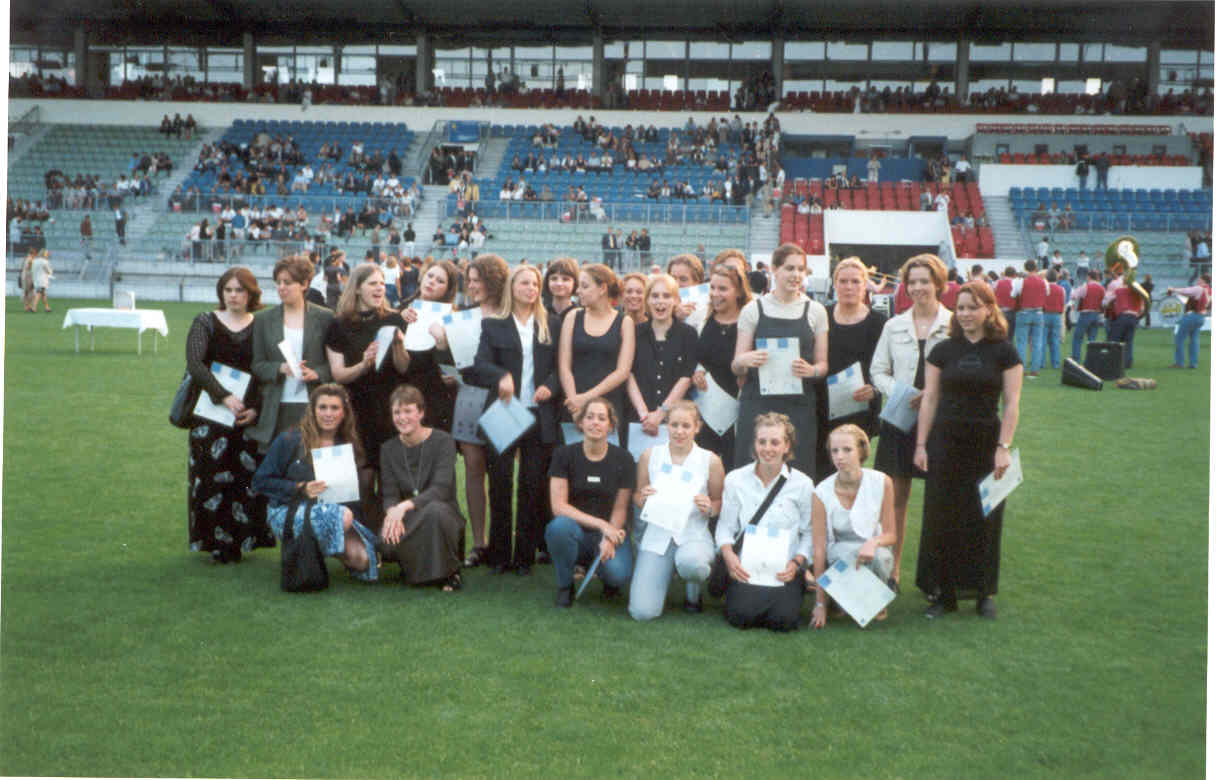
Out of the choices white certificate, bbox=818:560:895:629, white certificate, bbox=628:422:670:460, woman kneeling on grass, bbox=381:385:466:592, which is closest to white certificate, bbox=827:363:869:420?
white certificate, bbox=628:422:670:460

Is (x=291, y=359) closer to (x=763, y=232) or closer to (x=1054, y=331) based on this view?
(x=1054, y=331)

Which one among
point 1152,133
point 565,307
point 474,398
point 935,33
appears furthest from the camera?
point 935,33

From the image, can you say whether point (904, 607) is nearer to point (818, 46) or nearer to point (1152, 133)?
point (1152, 133)

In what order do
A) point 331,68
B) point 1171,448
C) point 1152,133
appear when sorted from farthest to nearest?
1. point 331,68
2. point 1152,133
3. point 1171,448

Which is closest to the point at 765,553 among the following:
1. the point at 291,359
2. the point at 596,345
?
the point at 596,345

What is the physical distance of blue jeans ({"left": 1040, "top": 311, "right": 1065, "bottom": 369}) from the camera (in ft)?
49.8

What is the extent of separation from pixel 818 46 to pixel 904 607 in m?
34.8

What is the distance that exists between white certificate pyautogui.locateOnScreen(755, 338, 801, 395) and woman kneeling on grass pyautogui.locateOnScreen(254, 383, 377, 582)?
188cm

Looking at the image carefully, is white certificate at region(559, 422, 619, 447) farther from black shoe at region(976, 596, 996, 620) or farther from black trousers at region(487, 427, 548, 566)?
black shoe at region(976, 596, 996, 620)

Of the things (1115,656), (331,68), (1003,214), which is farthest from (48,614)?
(331,68)

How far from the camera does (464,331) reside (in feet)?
18.4

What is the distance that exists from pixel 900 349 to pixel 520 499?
190 centimetres

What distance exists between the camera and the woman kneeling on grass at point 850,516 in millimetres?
4801

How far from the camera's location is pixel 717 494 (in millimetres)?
4992
